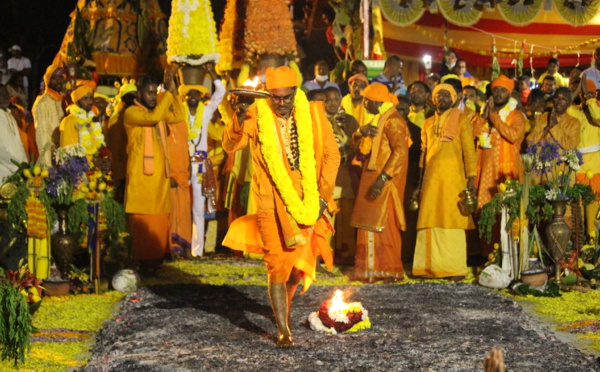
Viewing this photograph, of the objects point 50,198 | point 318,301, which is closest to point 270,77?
point 318,301

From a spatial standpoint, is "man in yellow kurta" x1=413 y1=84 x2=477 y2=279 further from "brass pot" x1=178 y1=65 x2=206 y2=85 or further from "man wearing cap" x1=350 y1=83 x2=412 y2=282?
"brass pot" x1=178 y1=65 x2=206 y2=85

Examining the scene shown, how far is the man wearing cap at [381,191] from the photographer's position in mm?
10328

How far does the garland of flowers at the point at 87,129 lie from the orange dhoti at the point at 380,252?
324 centimetres

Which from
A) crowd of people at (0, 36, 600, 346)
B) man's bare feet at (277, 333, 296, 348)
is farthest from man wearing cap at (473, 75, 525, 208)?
man's bare feet at (277, 333, 296, 348)

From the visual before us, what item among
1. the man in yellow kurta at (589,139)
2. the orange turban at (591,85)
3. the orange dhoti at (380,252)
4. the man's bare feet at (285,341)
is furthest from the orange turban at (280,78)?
the orange turban at (591,85)

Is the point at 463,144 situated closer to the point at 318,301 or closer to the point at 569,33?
the point at 318,301

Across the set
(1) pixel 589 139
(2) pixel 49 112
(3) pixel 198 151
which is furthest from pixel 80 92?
(1) pixel 589 139

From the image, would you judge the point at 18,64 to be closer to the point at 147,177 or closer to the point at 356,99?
the point at 147,177

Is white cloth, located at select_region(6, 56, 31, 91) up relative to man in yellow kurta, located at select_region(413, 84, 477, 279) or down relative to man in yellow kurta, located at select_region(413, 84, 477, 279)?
up

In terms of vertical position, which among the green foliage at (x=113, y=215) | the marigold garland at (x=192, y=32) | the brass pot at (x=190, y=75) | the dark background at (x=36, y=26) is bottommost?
the green foliage at (x=113, y=215)

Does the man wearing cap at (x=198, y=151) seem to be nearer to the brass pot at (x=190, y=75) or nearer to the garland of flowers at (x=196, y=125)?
the garland of flowers at (x=196, y=125)

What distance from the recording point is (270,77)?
7.46 m

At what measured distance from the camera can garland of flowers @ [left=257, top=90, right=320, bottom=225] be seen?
7.38 metres

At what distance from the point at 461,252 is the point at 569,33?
8024 mm
